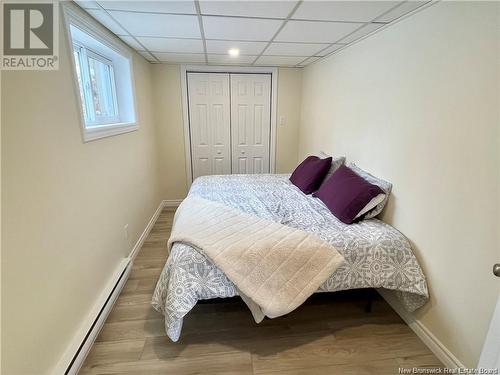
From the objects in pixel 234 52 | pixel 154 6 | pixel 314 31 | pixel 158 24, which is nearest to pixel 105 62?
pixel 158 24

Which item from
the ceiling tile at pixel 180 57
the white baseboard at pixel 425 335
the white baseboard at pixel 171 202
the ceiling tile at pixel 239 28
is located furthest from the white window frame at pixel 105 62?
the white baseboard at pixel 425 335

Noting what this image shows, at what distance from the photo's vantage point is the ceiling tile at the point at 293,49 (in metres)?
2.51

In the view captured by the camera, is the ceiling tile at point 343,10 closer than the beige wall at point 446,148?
No

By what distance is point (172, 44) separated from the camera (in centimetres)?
249

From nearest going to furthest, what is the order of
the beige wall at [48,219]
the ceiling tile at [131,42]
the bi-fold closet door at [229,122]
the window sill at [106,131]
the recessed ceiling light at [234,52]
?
1. the beige wall at [48,219]
2. the window sill at [106,131]
3. the ceiling tile at [131,42]
4. the recessed ceiling light at [234,52]
5. the bi-fold closet door at [229,122]

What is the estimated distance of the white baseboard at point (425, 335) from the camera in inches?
59.2

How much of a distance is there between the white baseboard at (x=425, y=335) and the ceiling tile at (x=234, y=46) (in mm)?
2471

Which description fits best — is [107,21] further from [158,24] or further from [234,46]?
[234,46]

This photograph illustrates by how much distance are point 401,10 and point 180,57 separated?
2365 millimetres

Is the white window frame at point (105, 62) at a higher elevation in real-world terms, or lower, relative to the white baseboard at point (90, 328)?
higher

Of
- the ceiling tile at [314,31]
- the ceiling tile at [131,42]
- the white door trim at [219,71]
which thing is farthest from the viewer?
the white door trim at [219,71]

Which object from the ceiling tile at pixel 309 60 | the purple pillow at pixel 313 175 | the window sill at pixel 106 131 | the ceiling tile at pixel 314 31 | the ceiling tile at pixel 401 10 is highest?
the ceiling tile at pixel 309 60

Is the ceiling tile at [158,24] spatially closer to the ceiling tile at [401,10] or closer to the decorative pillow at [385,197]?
the ceiling tile at [401,10]

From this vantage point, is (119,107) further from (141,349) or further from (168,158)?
(141,349)
